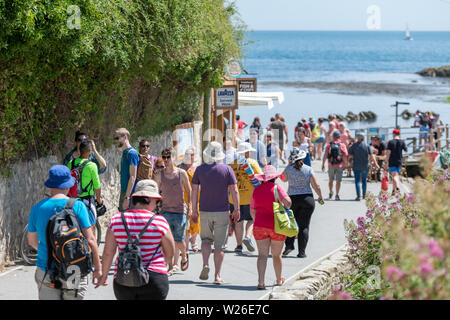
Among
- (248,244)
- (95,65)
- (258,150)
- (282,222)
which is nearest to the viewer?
(282,222)

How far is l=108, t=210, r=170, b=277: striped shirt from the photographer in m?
5.55

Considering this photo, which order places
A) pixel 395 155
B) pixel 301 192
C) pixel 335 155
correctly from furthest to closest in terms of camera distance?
pixel 335 155 → pixel 395 155 → pixel 301 192

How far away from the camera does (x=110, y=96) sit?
39.9 feet

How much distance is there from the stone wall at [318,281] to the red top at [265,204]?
2.43ft

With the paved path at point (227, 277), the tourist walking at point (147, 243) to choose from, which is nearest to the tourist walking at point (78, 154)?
the paved path at point (227, 277)

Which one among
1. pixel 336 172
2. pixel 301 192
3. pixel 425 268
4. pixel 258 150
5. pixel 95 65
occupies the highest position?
pixel 95 65

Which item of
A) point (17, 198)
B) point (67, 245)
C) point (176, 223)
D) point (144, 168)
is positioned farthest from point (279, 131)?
point (67, 245)

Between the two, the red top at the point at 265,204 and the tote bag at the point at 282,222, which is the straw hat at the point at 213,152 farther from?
the tote bag at the point at 282,222

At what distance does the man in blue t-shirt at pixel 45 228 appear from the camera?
5809mm

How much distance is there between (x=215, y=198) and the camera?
8703 millimetres

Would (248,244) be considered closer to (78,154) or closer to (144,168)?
(144,168)

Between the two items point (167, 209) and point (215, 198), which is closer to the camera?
point (215, 198)

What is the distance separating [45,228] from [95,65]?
5399mm
